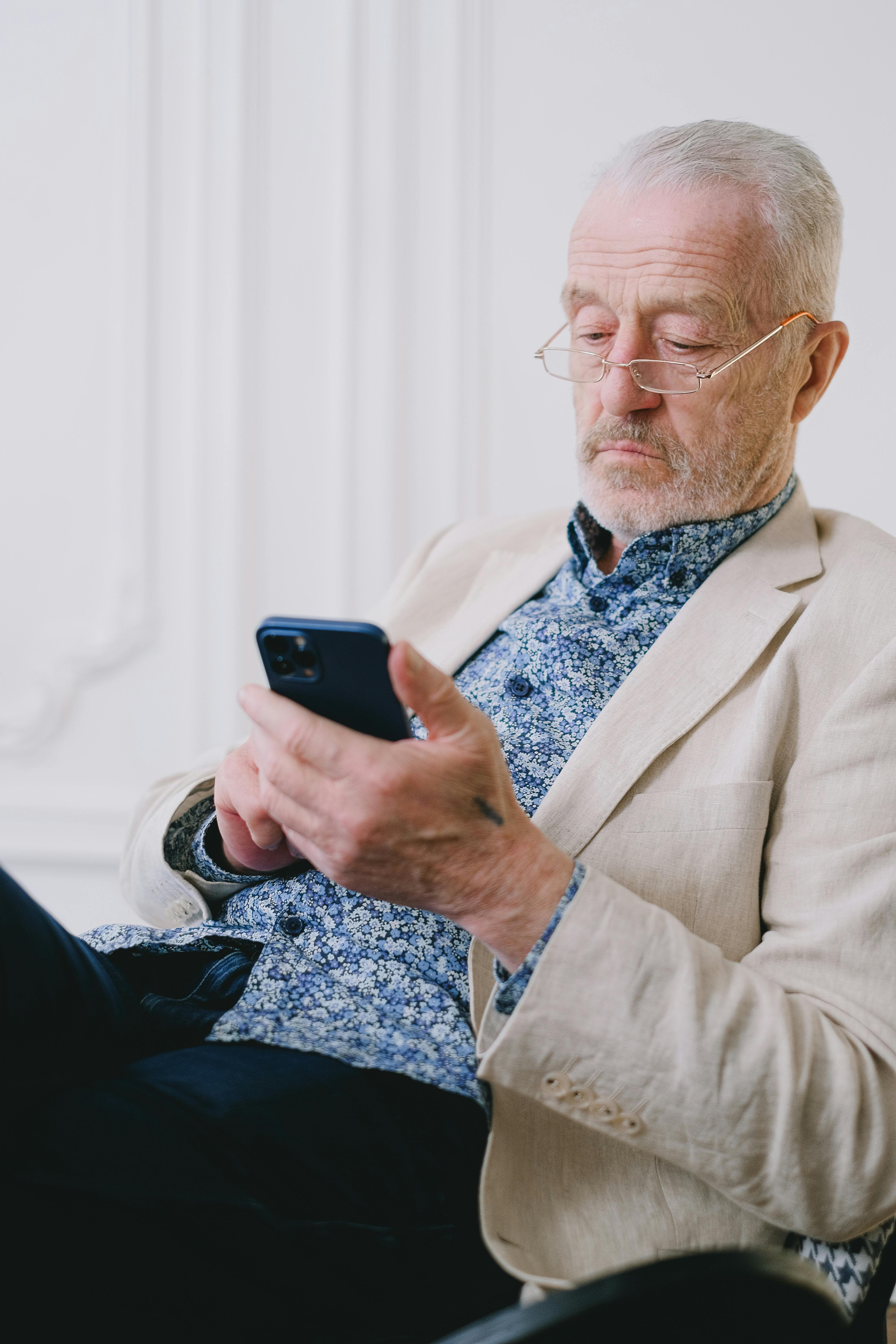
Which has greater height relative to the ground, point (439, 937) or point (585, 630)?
point (585, 630)

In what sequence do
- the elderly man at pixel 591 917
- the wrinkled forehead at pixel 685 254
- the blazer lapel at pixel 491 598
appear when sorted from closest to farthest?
the elderly man at pixel 591 917
the wrinkled forehead at pixel 685 254
the blazer lapel at pixel 491 598

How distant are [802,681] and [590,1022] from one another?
1.50 ft

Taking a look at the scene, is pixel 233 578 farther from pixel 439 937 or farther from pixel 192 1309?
pixel 192 1309

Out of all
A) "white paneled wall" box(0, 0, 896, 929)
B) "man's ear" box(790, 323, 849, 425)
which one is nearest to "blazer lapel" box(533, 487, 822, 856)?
"man's ear" box(790, 323, 849, 425)

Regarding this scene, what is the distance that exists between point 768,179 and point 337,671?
2.75ft

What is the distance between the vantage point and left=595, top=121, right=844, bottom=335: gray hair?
3.92ft

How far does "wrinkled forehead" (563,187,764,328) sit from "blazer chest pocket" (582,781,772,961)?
23.1 inches

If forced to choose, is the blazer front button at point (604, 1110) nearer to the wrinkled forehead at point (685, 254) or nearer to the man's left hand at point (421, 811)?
the man's left hand at point (421, 811)

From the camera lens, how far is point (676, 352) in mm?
1232

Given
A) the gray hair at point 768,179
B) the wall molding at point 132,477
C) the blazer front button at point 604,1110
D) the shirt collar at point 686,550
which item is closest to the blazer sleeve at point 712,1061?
the blazer front button at point 604,1110

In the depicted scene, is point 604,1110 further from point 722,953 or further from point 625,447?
point 625,447

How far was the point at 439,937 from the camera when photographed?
1.07m

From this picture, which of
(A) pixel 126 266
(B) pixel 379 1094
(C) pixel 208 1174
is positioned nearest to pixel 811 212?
(B) pixel 379 1094

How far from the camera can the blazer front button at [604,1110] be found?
0.85 meters
